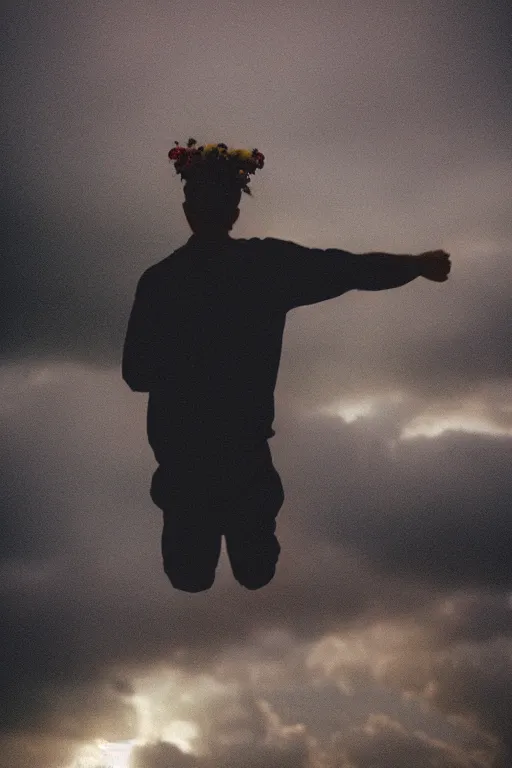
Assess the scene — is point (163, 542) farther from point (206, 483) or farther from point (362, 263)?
point (362, 263)

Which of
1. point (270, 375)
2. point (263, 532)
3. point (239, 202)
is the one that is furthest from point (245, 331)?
point (263, 532)

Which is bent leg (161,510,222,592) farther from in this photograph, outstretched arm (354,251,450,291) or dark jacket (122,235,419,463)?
outstretched arm (354,251,450,291)

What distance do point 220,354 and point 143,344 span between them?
711 millimetres

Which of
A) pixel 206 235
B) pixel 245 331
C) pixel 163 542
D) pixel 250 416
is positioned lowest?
pixel 163 542

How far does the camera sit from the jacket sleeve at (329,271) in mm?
8719

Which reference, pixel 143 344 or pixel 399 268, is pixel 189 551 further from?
pixel 399 268

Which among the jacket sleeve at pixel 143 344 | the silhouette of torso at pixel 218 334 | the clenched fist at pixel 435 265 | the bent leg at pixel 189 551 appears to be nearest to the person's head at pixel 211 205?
the silhouette of torso at pixel 218 334

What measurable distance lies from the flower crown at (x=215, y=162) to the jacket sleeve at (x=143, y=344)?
3.31 ft

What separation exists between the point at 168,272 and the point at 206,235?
17.7 inches

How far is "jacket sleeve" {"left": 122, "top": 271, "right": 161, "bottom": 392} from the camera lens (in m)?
8.90

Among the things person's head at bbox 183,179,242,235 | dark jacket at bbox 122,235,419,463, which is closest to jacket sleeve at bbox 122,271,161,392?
dark jacket at bbox 122,235,419,463

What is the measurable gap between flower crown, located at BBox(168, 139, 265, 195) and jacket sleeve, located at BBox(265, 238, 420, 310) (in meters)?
0.64

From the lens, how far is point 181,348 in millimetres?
8766

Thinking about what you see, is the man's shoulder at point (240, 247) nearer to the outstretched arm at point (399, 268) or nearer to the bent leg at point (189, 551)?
the outstretched arm at point (399, 268)
